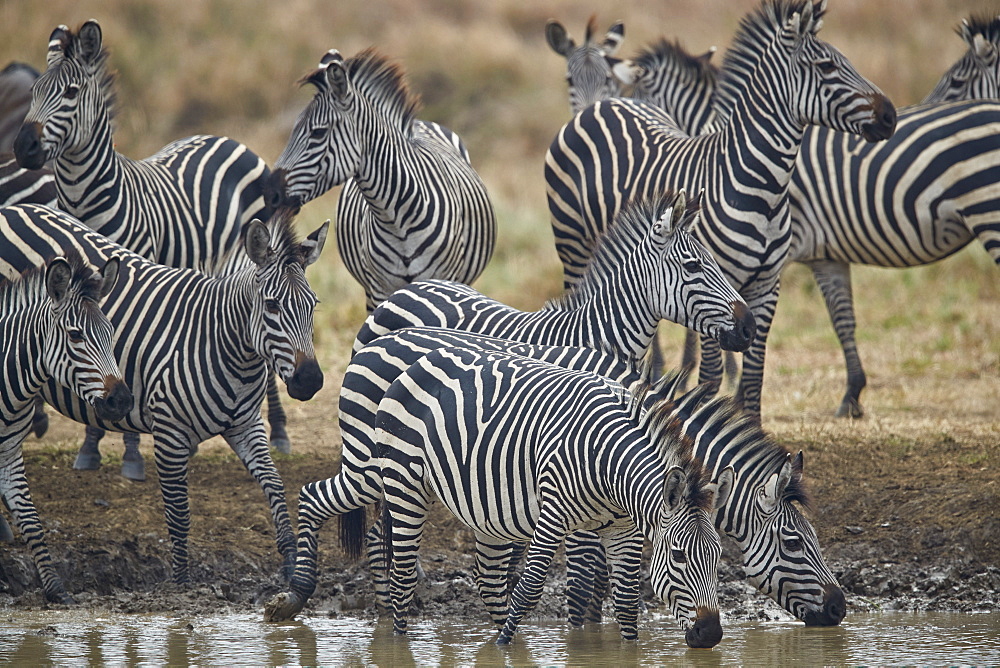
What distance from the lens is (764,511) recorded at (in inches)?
239

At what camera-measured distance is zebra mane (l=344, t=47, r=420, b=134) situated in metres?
8.90

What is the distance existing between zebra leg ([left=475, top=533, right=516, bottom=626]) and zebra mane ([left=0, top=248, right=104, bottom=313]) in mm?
2524

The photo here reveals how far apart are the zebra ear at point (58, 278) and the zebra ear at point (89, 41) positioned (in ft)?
7.50

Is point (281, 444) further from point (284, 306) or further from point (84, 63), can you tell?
point (84, 63)

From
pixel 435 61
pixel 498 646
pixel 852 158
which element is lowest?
pixel 498 646

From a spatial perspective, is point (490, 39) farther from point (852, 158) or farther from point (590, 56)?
point (852, 158)

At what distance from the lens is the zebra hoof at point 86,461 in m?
8.97

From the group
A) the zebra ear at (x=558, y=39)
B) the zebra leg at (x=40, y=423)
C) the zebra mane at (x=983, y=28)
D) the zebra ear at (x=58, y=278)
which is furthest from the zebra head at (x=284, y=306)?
the zebra ear at (x=558, y=39)

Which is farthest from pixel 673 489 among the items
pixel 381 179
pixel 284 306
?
pixel 381 179

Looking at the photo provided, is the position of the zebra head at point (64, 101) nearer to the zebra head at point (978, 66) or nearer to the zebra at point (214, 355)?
the zebra at point (214, 355)

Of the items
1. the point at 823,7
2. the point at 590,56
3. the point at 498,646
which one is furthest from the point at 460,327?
the point at 590,56

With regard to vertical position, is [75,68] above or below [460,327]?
above

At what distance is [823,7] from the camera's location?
8391 millimetres

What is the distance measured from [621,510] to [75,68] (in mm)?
5159
